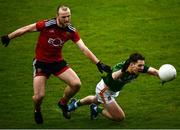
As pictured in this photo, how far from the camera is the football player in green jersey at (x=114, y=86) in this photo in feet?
40.2

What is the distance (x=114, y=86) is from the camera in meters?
12.8

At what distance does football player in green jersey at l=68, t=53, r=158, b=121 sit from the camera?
12258 mm

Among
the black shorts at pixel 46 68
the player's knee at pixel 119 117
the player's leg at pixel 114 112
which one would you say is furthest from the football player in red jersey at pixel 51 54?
the player's knee at pixel 119 117

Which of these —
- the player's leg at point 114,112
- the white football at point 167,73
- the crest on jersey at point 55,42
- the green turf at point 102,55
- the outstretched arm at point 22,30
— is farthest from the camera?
the green turf at point 102,55

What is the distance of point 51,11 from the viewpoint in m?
21.8

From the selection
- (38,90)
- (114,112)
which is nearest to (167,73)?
(114,112)

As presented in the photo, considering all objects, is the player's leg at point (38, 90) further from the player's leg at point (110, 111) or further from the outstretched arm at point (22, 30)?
the player's leg at point (110, 111)

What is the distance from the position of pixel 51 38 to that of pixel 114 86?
1816 millimetres

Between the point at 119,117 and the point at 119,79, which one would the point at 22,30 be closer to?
the point at 119,79

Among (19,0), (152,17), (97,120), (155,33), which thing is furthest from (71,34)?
(19,0)

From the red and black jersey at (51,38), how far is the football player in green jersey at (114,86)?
47.9 inches

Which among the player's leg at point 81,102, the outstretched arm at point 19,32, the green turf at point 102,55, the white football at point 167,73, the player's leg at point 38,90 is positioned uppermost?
the outstretched arm at point 19,32

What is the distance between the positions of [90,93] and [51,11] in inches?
297

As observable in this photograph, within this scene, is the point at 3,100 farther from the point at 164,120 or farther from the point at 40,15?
the point at 40,15
